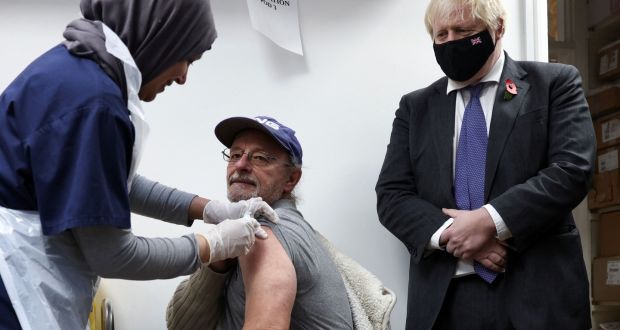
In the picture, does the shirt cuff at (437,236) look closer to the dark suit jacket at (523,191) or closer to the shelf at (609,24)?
the dark suit jacket at (523,191)

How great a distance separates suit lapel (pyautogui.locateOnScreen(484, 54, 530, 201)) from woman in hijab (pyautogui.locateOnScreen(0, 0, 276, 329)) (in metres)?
0.94

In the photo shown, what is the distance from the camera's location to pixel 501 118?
1911mm

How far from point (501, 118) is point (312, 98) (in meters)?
0.70

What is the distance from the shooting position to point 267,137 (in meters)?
1.77

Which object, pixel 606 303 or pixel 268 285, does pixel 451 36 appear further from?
pixel 606 303

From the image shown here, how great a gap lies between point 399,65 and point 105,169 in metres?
1.57

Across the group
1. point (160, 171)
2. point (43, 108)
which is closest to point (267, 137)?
point (160, 171)

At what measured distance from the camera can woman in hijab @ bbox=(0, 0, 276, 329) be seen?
1054mm

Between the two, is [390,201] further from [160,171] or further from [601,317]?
[601,317]

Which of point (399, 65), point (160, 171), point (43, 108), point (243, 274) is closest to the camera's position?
point (43, 108)

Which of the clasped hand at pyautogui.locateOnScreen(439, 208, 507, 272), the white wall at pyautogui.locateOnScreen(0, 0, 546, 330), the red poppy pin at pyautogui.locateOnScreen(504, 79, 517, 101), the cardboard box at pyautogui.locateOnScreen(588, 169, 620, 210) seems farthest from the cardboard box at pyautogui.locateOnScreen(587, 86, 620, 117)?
the clasped hand at pyautogui.locateOnScreen(439, 208, 507, 272)

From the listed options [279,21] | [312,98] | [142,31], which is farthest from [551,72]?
[142,31]

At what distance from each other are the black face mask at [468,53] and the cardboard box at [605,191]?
220 centimetres

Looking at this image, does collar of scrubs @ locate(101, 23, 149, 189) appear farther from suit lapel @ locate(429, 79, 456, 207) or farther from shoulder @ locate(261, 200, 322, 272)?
suit lapel @ locate(429, 79, 456, 207)
